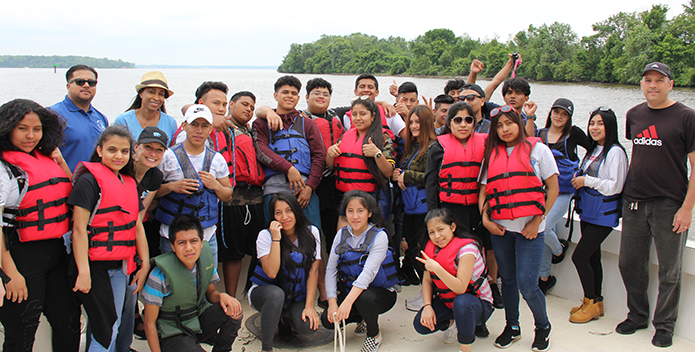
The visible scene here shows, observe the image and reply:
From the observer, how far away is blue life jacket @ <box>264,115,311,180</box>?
3561mm

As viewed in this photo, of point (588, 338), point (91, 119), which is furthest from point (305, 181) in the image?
point (588, 338)

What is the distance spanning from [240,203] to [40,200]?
1426 millimetres

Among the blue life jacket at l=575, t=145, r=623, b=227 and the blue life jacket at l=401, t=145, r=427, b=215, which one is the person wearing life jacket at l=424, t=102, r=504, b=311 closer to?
the blue life jacket at l=401, t=145, r=427, b=215

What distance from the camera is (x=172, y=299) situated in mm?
2594

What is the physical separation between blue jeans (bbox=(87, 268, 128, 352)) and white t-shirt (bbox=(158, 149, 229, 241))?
0.49m

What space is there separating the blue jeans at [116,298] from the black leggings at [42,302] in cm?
14

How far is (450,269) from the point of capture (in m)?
2.87

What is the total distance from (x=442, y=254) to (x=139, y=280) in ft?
6.07

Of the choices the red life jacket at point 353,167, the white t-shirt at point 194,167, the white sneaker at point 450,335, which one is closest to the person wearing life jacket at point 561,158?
the white sneaker at point 450,335

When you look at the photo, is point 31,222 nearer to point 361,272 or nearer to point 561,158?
point 361,272

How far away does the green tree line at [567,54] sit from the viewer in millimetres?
30719

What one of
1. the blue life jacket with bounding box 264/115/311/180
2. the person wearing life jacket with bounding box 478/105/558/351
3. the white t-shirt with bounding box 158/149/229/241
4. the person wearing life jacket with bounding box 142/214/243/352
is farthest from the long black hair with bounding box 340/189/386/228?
the person wearing life jacket with bounding box 142/214/243/352

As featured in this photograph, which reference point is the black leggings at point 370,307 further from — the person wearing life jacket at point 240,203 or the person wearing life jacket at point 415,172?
the person wearing life jacket at point 240,203

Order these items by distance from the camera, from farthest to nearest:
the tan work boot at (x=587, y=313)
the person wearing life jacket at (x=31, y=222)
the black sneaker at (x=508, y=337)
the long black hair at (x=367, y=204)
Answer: the tan work boot at (x=587, y=313)
the long black hair at (x=367, y=204)
the black sneaker at (x=508, y=337)
the person wearing life jacket at (x=31, y=222)
